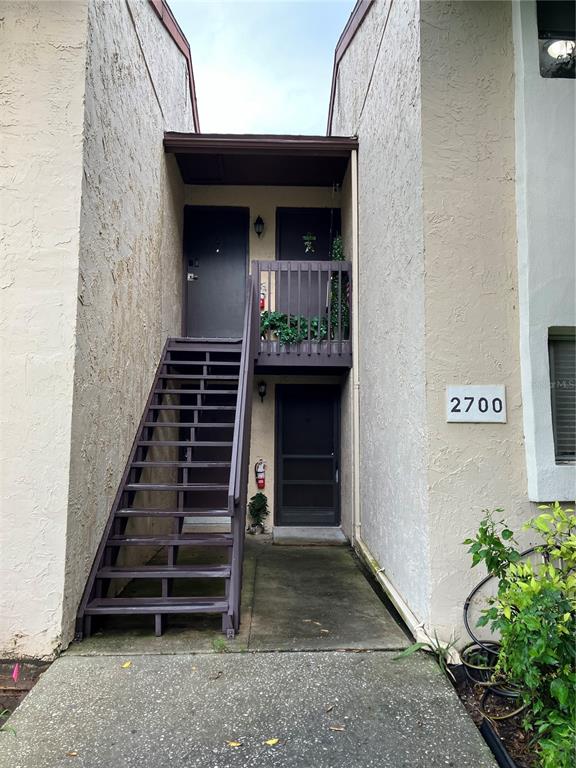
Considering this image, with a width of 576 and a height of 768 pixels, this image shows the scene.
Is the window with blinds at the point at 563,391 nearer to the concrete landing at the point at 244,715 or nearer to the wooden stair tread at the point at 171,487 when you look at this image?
the concrete landing at the point at 244,715

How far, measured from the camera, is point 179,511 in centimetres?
344

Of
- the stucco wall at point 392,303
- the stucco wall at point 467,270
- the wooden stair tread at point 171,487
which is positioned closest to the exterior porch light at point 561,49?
the stucco wall at point 467,270

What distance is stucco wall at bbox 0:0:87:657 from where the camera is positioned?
8.64 ft

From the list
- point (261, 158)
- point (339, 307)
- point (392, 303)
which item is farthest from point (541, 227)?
point (261, 158)

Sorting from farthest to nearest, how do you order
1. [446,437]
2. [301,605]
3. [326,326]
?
[326,326] → [301,605] → [446,437]

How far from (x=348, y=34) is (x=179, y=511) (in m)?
6.45

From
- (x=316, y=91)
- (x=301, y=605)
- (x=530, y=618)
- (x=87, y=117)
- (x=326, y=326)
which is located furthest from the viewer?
(x=316, y=91)

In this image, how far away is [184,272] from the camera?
646 cm

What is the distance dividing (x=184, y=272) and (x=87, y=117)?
11.6 ft

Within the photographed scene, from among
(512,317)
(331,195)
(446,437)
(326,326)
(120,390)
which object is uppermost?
(331,195)

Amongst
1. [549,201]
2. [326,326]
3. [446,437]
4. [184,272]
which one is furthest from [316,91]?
[446,437]

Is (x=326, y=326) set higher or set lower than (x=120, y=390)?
higher

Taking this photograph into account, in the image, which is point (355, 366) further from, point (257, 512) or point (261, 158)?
point (261, 158)

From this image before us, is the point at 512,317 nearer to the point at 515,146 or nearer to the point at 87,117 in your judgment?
the point at 515,146
